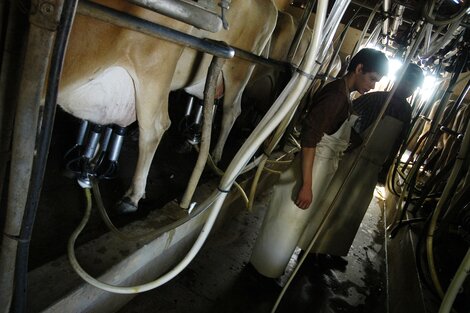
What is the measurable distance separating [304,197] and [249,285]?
2.76 feet

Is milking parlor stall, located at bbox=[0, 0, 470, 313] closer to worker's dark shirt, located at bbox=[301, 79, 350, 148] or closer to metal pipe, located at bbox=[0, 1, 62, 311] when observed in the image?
metal pipe, located at bbox=[0, 1, 62, 311]

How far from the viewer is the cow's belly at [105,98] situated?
1996mm

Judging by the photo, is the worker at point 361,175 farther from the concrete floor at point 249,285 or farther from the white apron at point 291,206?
the white apron at point 291,206

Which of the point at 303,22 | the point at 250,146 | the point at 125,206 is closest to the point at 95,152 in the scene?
the point at 125,206

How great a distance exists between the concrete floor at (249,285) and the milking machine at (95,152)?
2.87 feet

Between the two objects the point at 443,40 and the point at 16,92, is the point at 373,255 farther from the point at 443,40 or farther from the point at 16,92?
the point at 16,92

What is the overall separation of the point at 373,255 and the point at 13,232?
12.4 ft

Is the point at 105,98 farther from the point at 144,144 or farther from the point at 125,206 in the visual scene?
the point at 125,206

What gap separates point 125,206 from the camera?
7.20 feet

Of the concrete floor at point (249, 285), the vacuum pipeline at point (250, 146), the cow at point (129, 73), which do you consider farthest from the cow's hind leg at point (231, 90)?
the vacuum pipeline at point (250, 146)

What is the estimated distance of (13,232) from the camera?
34.6 inches

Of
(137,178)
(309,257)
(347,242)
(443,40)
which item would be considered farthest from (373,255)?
(137,178)

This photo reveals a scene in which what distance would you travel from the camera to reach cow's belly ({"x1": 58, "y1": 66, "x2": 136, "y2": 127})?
200 centimetres

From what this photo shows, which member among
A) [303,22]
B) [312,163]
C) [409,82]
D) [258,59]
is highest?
[303,22]
